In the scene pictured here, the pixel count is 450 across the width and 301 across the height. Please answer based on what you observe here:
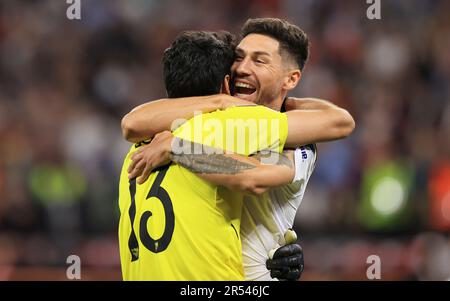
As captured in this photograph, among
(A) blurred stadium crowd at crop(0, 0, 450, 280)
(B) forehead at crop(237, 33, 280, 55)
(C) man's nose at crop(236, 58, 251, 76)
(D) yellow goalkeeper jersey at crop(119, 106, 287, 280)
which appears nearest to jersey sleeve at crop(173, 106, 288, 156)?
(D) yellow goalkeeper jersey at crop(119, 106, 287, 280)

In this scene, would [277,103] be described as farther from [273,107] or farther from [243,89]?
[243,89]

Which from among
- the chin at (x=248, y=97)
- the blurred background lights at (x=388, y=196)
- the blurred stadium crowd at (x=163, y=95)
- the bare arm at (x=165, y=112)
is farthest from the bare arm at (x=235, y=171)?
the blurred background lights at (x=388, y=196)

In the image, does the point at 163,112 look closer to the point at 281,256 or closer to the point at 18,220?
the point at 281,256

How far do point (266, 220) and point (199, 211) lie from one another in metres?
0.40

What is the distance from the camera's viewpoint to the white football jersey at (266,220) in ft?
11.0

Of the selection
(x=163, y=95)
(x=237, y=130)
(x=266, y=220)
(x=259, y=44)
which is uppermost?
(x=163, y=95)

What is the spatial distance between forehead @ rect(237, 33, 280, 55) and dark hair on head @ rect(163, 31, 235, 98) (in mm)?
304

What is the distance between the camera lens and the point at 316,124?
3.36 metres

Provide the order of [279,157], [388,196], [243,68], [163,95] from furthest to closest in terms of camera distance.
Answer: [163,95] < [388,196] < [243,68] < [279,157]

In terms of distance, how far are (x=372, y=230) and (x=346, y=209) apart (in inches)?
12.4

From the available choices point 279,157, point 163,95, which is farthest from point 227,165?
point 163,95

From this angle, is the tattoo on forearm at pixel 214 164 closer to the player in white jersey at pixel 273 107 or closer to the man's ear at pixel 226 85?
the player in white jersey at pixel 273 107

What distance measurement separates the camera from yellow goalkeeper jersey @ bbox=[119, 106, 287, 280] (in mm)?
3123

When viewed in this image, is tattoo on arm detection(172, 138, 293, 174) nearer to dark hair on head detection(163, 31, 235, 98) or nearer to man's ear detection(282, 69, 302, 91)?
dark hair on head detection(163, 31, 235, 98)
